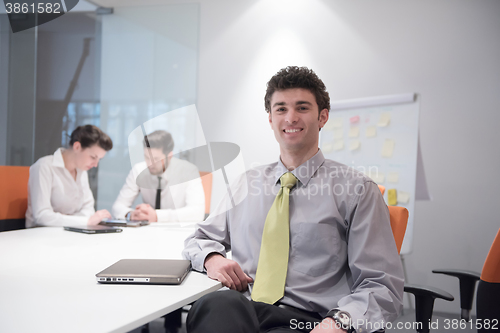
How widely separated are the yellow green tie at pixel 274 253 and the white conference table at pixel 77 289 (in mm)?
167

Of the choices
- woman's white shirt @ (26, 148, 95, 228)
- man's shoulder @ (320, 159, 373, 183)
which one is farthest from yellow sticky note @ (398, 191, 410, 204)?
woman's white shirt @ (26, 148, 95, 228)

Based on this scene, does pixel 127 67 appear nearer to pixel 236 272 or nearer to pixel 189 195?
pixel 189 195

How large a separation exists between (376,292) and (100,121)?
3.59 m

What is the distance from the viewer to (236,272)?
48.7 inches

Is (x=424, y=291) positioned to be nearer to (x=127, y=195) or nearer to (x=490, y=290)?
(x=490, y=290)

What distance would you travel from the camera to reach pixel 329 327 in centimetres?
101

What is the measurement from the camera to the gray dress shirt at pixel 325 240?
1106mm

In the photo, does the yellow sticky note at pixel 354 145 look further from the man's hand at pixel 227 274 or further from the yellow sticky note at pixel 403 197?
the man's hand at pixel 227 274

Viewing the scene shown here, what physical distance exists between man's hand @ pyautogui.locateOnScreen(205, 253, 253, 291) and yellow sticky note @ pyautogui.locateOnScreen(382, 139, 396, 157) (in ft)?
5.60

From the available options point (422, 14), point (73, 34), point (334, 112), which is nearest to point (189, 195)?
point (334, 112)

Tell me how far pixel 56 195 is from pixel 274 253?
6.13 feet

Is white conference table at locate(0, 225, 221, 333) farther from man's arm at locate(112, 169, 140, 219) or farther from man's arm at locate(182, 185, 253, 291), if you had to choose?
man's arm at locate(112, 169, 140, 219)

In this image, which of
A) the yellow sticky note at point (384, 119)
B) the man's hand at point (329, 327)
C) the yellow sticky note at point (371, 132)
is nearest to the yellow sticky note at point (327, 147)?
the yellow sticky note at point (371, 132)

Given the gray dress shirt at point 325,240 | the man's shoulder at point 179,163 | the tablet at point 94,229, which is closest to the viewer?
the gray dress shirt at point 325,240
